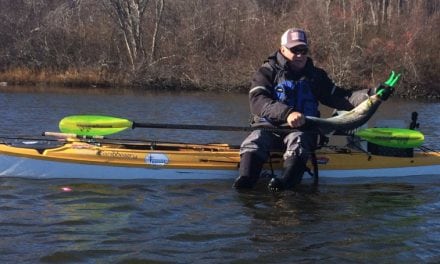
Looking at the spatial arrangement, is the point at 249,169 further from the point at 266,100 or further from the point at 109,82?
the point at 109,82

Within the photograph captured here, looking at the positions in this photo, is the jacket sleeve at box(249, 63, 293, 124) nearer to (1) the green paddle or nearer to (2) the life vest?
(2) the life vest

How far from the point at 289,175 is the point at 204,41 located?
26.0 meters

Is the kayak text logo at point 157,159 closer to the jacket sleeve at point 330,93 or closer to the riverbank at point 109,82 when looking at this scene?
the jacket sleeve at point 330,93

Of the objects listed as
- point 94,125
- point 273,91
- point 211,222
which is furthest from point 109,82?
point 211,222

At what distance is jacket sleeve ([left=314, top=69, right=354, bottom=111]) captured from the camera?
683 centimetres

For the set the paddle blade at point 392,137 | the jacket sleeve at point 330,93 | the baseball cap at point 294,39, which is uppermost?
the baseball cap at point 294,39

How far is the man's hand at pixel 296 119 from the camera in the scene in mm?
6023

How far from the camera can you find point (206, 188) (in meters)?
6.71

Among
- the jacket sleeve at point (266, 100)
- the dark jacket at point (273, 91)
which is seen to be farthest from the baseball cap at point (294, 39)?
the jacket sleeve at point (266, 100)

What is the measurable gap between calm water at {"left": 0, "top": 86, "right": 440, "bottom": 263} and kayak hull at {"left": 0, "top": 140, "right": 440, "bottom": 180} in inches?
4.5

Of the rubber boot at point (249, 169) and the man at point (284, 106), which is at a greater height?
the man at point (284, 106)

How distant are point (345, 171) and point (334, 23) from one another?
22.8 metres

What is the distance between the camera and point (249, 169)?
21.0 feet

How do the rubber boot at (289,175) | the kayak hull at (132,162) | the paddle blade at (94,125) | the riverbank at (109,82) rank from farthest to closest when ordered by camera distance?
the riverbank at (109,82)
the paddle blade at (94,125)
the kayak hull at (132,162)
the rubber boot at (289,175)
